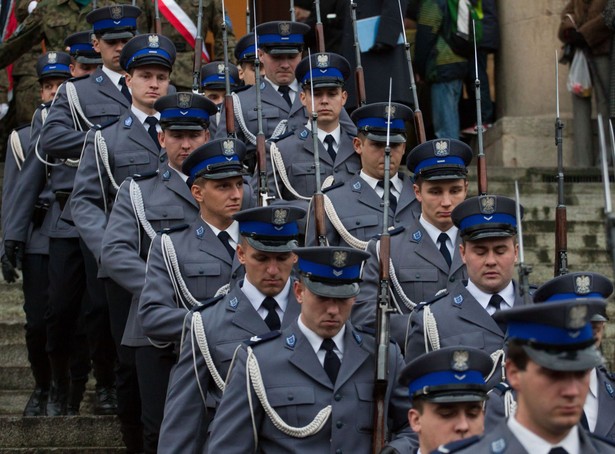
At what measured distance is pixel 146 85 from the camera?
11.0m

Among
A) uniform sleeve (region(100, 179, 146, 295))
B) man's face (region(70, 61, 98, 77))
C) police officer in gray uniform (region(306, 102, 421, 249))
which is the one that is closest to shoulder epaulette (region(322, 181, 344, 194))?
police officer in gray uniform (region(306, 102, 421, 249))

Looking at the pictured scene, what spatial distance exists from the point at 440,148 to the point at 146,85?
6.50ft

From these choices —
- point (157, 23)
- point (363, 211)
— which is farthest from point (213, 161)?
point (157, 23)

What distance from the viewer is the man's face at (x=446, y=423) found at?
702 cm

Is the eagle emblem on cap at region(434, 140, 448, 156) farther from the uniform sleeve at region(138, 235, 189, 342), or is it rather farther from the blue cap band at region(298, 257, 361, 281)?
the blue cap band at region(298, 257, 361, 281)

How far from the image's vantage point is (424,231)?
9.69 m

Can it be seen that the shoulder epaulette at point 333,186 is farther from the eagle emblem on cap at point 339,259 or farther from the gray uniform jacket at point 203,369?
the eagle emblem on cap at point 339,259

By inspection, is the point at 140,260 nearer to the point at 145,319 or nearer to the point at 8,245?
the point at 145,319

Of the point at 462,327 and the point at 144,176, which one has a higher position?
the point at 144,176

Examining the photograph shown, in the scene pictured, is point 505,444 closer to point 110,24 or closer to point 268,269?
point 268,269

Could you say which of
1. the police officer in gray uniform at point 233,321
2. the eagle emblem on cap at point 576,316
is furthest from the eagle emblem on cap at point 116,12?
the eagle emblem on cap at point 576,316

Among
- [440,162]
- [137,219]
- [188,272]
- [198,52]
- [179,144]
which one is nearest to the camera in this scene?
[188,272]

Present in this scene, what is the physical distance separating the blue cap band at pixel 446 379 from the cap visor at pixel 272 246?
5.28 ft

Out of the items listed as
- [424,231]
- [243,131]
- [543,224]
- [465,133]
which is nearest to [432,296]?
[424,231]
